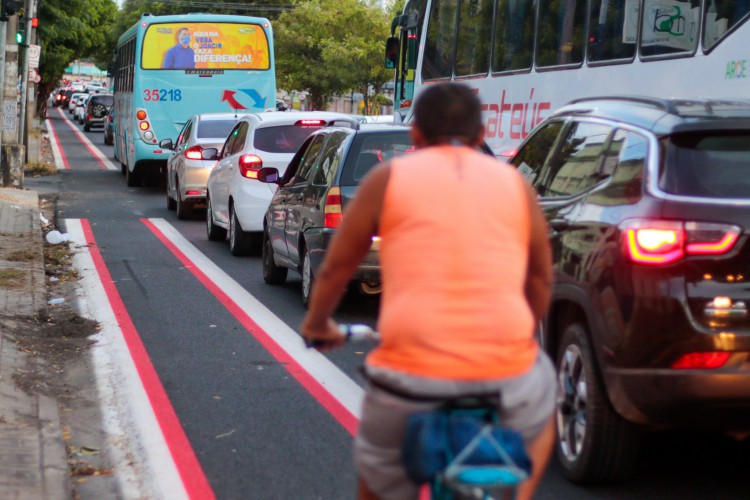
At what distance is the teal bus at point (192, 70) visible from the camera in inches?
1029

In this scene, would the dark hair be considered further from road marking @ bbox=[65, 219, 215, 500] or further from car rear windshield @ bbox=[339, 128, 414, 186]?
car rear windshield @ bbox=[339, 128, 414, 186]

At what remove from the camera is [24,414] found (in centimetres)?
695

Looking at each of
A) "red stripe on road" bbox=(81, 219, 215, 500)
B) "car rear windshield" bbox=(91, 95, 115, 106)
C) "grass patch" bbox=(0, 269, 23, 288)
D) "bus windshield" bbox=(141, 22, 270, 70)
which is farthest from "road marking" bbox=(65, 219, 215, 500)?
"car rear windshield" bbox=(91, 95, 115, 106)

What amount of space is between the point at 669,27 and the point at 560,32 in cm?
235

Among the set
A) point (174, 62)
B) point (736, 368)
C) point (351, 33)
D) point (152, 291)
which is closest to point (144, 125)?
point (174, 62)

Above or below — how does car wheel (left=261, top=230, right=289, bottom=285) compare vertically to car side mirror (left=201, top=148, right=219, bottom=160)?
below

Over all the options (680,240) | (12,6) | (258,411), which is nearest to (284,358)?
(258,411)

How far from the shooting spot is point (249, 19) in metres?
26.8

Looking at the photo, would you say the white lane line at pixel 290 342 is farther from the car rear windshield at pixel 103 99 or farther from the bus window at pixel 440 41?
the car rear windshield at pixel 103 99

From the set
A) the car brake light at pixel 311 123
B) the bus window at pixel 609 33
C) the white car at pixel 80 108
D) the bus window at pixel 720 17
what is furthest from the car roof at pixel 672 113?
the white car at pixel 80 108

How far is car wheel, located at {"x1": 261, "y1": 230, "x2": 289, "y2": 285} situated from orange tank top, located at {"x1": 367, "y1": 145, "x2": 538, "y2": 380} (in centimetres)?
936

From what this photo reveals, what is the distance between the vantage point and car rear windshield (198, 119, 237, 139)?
19.5 metres

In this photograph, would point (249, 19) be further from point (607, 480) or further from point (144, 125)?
point (607, 480)

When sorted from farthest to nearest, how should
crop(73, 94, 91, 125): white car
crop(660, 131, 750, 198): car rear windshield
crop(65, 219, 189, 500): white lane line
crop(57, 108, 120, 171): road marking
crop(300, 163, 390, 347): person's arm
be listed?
crop(73, 94, 91, 125): white car → crop(57, 108, 120, 171): road marking → crop(65, 219, 189, 500): white lane line → crop(660, 131, 750, 198): car rear windshield → crop(300, 163, 390, 347): person's arm
